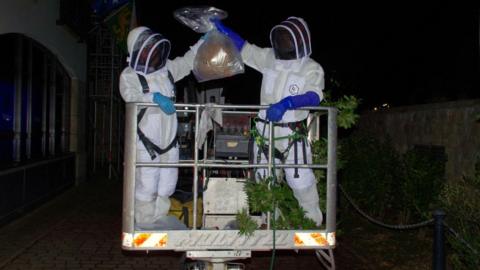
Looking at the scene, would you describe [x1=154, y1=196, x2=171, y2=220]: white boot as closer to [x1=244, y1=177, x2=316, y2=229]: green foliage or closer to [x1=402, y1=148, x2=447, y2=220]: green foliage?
[x1=244, y1=177, x2=316, y2=229]: green foliage

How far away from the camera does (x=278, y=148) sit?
4.60 meters

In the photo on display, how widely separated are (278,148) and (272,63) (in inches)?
31.5

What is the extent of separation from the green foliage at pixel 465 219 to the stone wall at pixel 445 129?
1.77 m

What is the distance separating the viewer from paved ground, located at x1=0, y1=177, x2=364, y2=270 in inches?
273

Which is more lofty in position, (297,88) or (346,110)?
(297,88)

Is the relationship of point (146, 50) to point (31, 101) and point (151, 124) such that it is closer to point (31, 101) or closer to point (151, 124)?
point (151, 124)

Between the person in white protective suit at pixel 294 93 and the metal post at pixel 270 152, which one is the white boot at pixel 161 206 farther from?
the metal post at pixel 270 152

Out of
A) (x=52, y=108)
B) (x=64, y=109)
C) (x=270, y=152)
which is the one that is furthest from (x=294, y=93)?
(x=64, y=109)

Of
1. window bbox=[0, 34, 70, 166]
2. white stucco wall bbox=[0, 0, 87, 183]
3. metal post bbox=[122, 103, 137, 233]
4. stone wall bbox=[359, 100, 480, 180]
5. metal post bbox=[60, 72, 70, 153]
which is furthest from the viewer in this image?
metal post bbox=[60, 72, 70, 153]

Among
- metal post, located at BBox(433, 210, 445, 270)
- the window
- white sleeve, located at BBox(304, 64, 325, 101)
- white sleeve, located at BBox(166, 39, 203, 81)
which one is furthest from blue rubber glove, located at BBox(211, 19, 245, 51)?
the window

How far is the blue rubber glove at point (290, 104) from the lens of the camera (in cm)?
415

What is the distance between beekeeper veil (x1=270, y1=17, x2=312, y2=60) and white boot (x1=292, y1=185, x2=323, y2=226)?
1.15m

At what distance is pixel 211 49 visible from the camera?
16.2ft

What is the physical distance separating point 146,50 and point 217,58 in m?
0.68
